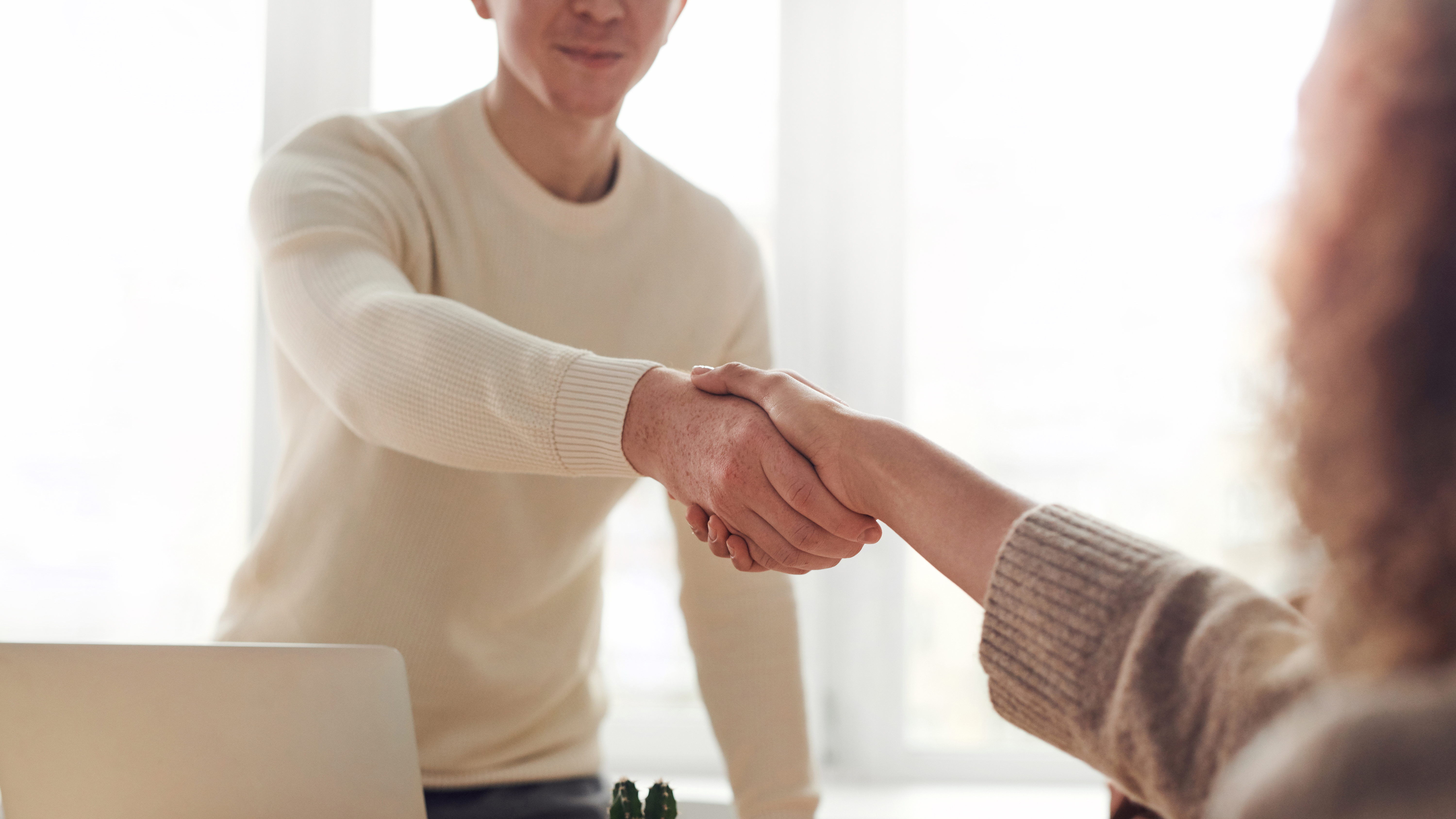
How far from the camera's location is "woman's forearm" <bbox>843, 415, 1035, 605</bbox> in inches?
29.1

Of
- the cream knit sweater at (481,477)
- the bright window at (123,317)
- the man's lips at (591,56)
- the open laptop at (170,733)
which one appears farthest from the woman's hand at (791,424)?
the bright window at (123,317)

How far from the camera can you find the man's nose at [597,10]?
1.26 m

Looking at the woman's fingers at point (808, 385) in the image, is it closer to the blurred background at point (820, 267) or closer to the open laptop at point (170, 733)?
the open laptop at point (170, 733)

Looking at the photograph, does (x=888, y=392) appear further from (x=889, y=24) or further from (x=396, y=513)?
(x=396, y=513)

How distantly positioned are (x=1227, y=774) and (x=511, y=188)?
1.16 m

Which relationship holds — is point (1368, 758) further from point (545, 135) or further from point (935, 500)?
point (545, 135)

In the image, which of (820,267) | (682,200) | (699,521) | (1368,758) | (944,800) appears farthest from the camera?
(820,267)

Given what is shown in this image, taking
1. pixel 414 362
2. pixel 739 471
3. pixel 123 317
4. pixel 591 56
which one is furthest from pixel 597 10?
pixel 123 317

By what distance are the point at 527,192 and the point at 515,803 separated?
2.62ft

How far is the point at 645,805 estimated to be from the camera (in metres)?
0.81

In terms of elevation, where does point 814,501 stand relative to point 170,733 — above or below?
above

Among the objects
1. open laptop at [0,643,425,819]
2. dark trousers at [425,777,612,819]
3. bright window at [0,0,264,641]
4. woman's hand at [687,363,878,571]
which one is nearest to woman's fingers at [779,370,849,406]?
woman's hand at [687,363,878,571]

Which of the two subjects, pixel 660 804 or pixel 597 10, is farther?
pixel 597 10

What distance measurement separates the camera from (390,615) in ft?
4.19
